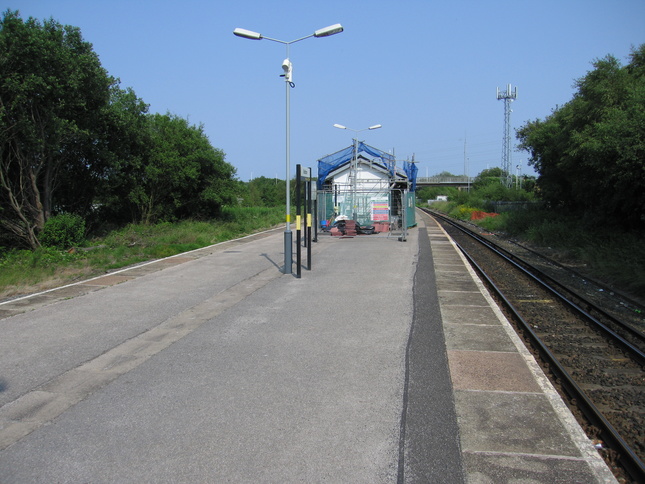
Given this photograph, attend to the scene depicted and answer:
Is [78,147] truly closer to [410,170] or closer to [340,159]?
[340,159]

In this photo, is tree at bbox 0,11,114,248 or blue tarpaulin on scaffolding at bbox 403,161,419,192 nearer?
tree at bbox 0,11,114,248

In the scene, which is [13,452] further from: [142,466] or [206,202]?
[206,202]

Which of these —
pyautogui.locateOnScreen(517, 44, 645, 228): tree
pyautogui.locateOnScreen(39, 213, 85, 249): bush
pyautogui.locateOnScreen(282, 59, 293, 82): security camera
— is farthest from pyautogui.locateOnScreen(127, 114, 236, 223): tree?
pyautogui.locateOnScreen(517, 44, 645, 228): tree

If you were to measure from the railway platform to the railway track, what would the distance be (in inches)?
14.3

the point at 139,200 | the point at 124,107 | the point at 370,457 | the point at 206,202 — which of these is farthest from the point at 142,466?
the point at 206,202

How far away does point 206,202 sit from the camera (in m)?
33.5

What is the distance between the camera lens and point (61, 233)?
20.2m

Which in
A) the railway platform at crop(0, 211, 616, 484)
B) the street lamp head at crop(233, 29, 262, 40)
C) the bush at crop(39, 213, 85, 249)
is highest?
the street lamp head at crop(233, 29, 262, 40)

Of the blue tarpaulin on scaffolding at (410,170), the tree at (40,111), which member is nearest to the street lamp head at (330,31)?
the tree at (40,111)

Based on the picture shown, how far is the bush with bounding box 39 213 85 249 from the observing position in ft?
65.8

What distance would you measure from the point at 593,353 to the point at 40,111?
19954mm

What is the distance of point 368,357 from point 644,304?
24.7 feet

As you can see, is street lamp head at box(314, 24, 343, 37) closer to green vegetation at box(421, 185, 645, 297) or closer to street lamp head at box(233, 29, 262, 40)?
street lamp head at box(233, 29, 262, 40)

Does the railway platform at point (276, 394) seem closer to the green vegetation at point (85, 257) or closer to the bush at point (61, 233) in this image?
the green vegetation at point (85, 257)
